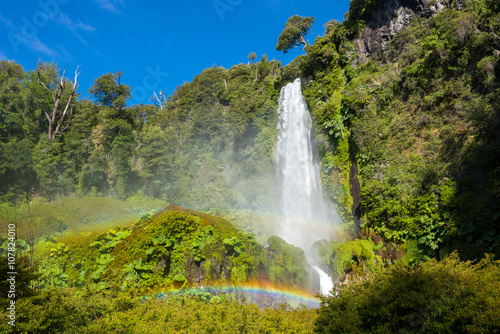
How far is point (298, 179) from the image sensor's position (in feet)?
68.3

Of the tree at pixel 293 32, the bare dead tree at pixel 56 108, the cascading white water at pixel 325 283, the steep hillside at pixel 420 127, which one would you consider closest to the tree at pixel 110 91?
the bare dead tree at pixel 56 108

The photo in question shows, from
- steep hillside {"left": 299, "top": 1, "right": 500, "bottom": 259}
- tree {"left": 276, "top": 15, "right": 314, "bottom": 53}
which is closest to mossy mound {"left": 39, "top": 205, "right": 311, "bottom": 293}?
steep hillside {"left": 299, "top": 1, "right": 500, "bottom": 259}

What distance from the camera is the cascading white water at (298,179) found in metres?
18.4

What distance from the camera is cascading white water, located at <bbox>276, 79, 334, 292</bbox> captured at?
18.4 metres

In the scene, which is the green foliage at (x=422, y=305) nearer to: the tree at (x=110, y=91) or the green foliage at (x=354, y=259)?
the green foliage at (x=354, y=259)

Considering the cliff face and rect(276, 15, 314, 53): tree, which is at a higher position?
rect(276, 15, 314, 53): tree

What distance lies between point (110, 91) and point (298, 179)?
2557cm

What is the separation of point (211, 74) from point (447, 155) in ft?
106

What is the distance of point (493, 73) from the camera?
952 cm

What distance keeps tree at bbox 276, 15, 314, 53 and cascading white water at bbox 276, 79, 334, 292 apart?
9382mm

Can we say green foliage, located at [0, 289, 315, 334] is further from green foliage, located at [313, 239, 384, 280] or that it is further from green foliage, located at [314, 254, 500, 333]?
green foliage, located at [313, 239, 384, 280]

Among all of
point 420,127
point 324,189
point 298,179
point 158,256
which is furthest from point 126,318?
point 298,179

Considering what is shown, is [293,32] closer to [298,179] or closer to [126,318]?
[298,179]

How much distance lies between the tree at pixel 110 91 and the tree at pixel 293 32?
1964cm
